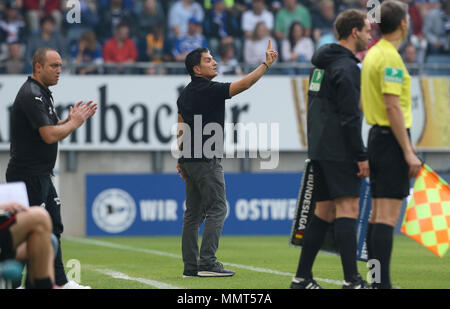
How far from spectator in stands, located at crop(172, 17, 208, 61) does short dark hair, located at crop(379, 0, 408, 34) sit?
496 inches

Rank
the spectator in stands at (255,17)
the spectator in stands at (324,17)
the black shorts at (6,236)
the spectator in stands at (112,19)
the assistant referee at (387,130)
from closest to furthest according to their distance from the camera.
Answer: the black shorts at (6,236), the assistant referee at (387,130), the spectator in stands at (112,19), the spectator in stands at (255,17), the spectator in stands at (324,17)

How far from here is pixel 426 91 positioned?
1923 centimetres

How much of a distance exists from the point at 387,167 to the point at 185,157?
2907 millimetres

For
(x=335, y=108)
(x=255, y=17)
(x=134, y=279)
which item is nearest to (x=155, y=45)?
(x=255, y=17)

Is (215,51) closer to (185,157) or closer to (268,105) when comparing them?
(268,105)

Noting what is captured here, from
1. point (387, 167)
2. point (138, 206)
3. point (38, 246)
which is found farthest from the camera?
point (138, 206)

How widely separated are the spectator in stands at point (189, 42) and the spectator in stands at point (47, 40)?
212 centimetres

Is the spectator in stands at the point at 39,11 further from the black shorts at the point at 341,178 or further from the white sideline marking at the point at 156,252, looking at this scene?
the black shorts at the point at 341,178

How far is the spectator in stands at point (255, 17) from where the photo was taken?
20.7 m

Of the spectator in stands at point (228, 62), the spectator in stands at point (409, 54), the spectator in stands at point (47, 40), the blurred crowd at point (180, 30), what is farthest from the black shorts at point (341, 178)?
the spectator in stands at point (409, 54)

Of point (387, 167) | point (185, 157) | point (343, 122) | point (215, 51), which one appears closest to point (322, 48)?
point (343, 122)

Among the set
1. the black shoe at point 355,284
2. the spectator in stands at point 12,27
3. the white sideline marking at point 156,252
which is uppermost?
the spectator in stands at point 12,27

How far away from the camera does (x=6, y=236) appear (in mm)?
6230

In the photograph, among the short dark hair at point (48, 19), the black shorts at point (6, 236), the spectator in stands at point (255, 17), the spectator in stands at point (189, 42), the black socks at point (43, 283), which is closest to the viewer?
the black shorts at point (6, 236)
